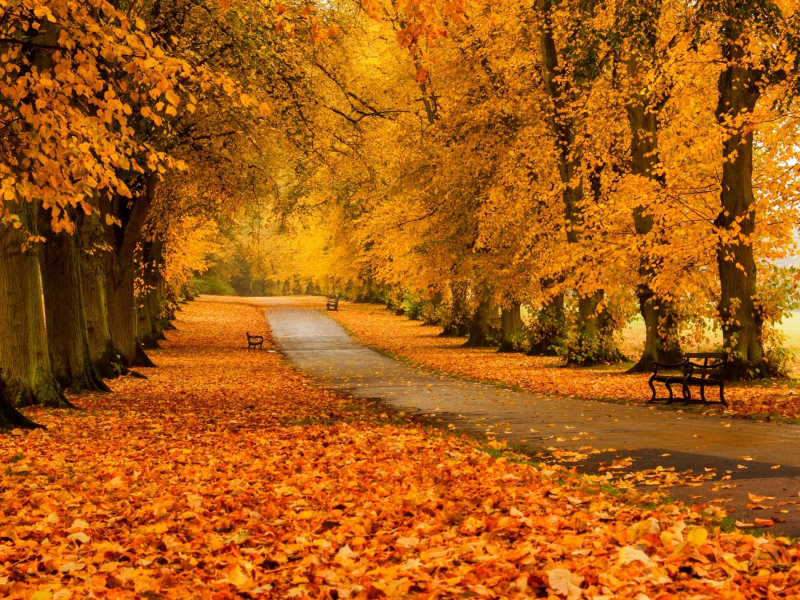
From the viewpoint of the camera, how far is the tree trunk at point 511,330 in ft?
99.7

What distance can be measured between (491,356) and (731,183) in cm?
1285

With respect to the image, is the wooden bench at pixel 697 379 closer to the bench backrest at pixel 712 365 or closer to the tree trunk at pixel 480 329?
the bench backrest at pixel 712 365

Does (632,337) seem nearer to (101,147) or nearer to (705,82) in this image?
(705,82)

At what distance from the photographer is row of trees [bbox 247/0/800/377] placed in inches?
616

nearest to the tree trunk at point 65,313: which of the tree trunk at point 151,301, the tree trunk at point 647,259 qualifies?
the tree trunk at point 647,259

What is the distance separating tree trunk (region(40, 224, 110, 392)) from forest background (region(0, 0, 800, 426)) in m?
0.04

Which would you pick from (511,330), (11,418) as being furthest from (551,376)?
(11,418)

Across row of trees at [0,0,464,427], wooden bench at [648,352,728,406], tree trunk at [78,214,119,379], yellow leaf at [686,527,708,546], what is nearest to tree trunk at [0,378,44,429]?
row of trees at [0,0,464,427]

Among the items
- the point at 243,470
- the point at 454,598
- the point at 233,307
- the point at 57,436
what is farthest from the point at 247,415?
the point at 233,307

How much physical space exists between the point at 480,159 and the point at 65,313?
1354 centimetres

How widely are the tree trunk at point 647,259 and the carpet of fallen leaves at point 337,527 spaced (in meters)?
10.5

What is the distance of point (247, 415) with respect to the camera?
14.6 m

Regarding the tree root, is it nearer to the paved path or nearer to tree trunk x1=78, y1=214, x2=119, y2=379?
tree trunk x1=78, y1=214, x2=119, y2=379

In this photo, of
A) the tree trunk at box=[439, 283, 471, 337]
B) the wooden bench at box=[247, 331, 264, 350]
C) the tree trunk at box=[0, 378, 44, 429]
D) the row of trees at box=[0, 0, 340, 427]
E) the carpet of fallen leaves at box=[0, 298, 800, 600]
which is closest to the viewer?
the carpet of fallen leaves at box=[0, 298, 800, 600]
